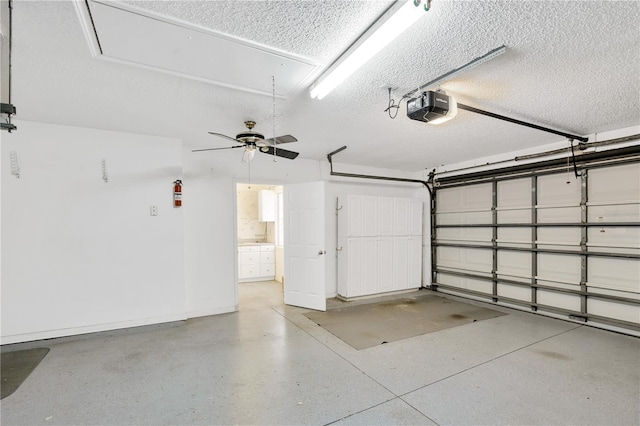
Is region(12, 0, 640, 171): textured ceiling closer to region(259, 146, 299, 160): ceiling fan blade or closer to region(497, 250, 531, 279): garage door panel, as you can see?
region(259, 146, 299, 160): ceiling fan blade

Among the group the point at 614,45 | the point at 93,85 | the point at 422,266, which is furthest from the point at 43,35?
the point at 422,266

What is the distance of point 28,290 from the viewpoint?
317 cm

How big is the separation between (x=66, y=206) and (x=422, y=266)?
5.97 m

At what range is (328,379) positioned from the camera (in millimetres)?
2502

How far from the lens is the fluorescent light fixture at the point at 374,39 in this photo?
1420 mm

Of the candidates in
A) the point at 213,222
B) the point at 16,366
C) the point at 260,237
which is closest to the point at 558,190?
the point at 213,222

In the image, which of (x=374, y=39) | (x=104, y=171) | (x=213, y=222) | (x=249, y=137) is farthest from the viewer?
(x=213, y=222)

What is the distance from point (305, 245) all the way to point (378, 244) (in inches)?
59.5

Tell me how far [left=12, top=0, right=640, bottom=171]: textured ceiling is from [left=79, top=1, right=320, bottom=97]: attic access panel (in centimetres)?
9

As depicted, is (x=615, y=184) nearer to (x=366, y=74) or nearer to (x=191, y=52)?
(x=366, y=74)

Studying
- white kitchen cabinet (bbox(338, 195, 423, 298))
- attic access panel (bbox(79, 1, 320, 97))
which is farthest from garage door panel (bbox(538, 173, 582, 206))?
attic access panel (bbox(79, 1, 320, 97))

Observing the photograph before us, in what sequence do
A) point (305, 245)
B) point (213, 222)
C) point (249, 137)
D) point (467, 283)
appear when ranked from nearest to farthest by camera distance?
1. point (249, 137)
2. point (213, 222)
3. point (305, 245)
4. point (467, 283)

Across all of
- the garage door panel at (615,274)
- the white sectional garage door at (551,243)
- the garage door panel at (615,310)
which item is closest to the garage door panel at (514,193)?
the white sectional garage door at (551,243)

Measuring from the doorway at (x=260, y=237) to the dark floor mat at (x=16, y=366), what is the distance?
10.7ft
